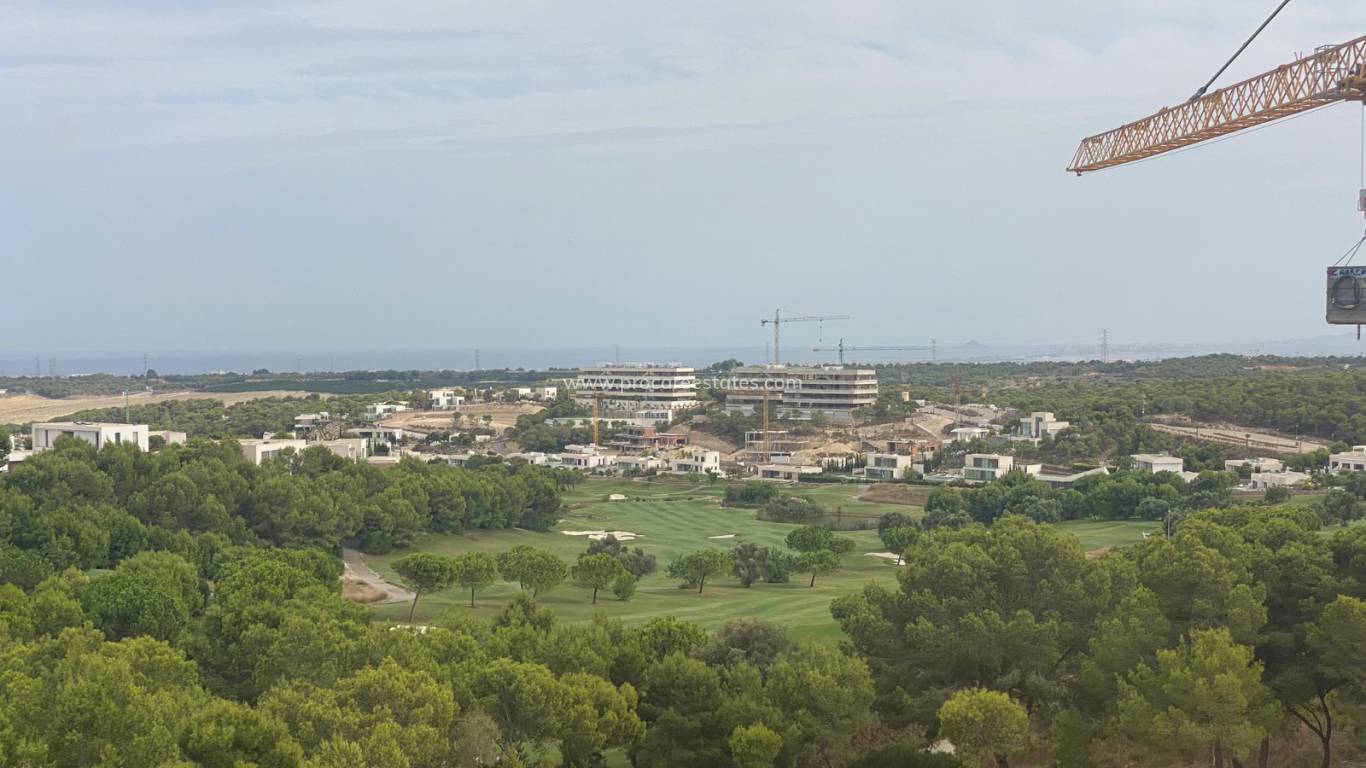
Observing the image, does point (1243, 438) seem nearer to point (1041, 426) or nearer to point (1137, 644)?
point (1041, 426)

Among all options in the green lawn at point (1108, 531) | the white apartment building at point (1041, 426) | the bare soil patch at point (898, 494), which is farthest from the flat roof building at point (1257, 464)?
the bare soil patch at point (898, 494)

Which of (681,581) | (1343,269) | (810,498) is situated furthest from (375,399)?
(1343,269)

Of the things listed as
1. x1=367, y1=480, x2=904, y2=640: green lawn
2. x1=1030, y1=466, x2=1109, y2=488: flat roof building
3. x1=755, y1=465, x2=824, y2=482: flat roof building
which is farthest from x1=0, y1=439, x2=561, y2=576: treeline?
x1=1030, y1=466, x2=1109, y2=488: flat roof building

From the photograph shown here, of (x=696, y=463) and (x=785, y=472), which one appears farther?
(x=696, y=463)

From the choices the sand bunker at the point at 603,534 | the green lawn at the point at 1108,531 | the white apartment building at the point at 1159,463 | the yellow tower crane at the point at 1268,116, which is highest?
the yellow tower crane at the point at 1268,116

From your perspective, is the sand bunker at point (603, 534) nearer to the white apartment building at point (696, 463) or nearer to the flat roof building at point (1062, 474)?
the flat roof building at point (1062, 474)

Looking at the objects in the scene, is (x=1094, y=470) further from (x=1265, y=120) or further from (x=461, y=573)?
(x=461, y=573)

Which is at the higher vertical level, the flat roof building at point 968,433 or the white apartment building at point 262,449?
the white apartment building at point 262,449

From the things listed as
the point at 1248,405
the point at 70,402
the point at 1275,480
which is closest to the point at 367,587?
the point at 1275,480
